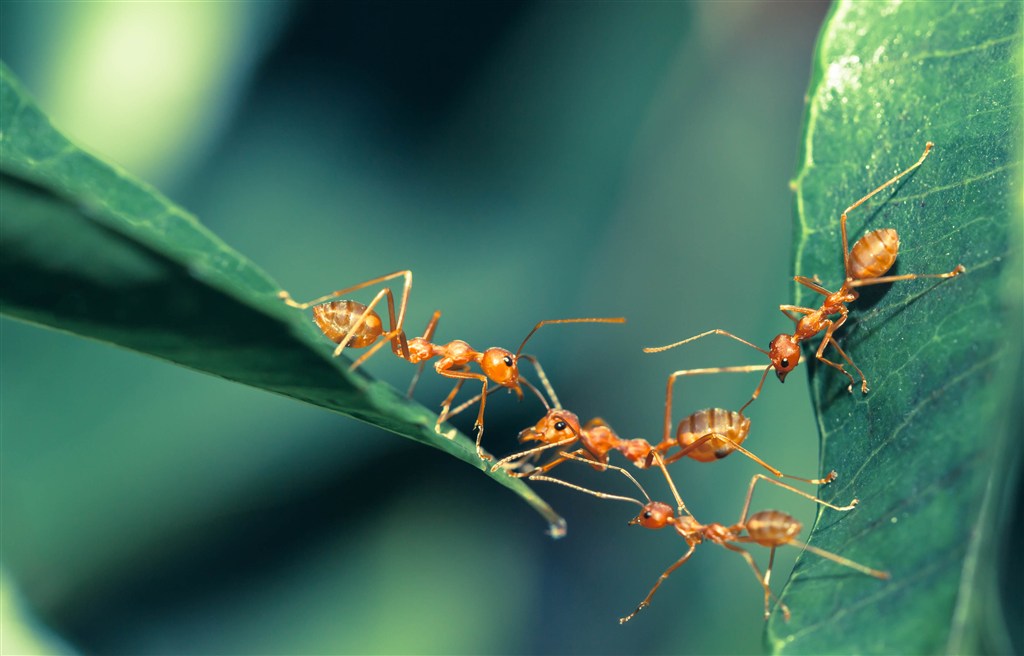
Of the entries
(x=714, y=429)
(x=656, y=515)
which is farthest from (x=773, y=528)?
(x=656, y=515)

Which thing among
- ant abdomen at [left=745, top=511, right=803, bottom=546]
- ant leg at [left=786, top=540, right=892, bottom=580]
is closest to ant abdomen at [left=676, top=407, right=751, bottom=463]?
ant abdomen at [left=745, top=511, right=803, bottom=546]

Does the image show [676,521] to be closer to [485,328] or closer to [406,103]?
[485,328]

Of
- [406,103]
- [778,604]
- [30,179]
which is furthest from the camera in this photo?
[406,103]

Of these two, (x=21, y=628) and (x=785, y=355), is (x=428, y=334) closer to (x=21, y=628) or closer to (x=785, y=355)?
(x=785, y=355)

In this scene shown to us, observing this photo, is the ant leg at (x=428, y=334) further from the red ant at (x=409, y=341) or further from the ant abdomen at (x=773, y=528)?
the ant abdomen at (x=773, y=528)

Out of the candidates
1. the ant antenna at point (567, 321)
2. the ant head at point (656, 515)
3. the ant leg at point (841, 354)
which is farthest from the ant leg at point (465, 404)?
the ant leg at point (841, 354)

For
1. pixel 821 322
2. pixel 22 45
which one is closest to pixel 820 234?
pixel 821 322

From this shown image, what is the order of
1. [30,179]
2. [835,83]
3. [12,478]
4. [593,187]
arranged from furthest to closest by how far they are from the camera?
[593,187] → [12,478] → [835,83] → [30,179]
